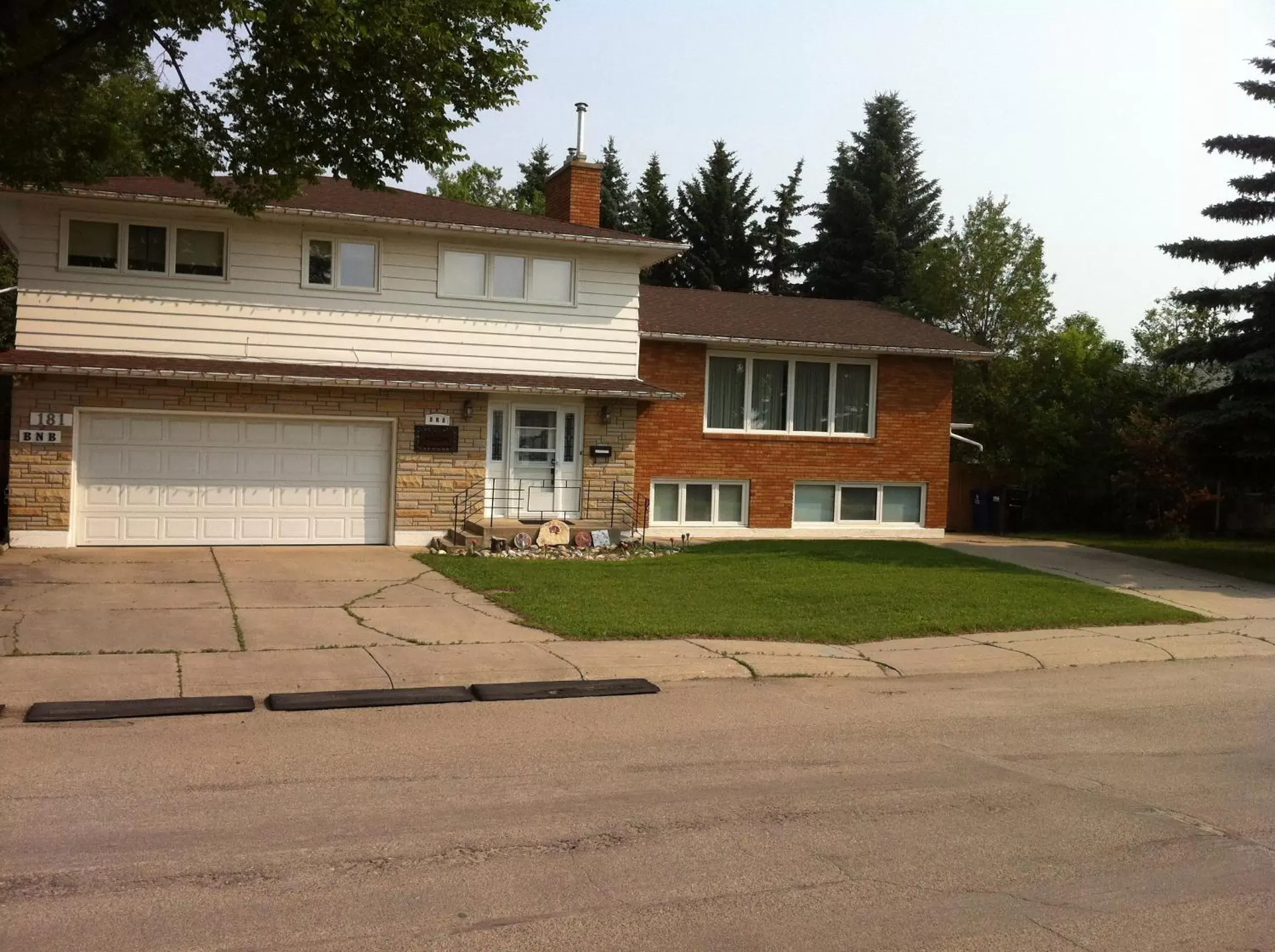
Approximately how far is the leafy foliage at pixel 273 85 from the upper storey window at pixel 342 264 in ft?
12.1

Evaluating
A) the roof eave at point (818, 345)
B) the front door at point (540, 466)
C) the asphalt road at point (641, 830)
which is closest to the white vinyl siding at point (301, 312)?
the front door at point (540, 466)

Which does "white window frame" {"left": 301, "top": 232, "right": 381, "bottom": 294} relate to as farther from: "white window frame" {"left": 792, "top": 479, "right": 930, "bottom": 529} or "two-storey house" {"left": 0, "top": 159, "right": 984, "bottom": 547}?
"white window frame" {"left": 792, "top": 479, "right": 930, "bottom": 529}

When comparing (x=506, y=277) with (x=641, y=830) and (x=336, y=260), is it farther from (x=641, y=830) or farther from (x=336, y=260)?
(x=641, y=830)

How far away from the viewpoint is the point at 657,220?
45500 millimetres

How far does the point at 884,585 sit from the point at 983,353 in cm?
873

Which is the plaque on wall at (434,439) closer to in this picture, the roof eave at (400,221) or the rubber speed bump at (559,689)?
the roof eave at (400,221)

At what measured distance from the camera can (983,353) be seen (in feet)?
71.9

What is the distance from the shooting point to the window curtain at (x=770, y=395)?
861 inches

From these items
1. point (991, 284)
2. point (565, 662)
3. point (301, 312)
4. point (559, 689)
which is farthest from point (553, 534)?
point (991, 284)

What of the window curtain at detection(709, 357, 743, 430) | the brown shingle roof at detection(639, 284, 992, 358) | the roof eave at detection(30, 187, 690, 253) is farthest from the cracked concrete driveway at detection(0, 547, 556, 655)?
the brown shingle roof at detection(639, 284, 992, 358)

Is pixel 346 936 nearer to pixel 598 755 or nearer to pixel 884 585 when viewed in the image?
pixel 598 755

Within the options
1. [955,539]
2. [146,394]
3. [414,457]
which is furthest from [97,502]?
[955,539]

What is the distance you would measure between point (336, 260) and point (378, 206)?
1327mm

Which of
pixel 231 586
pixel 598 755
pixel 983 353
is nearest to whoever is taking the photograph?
pixel 598 755
